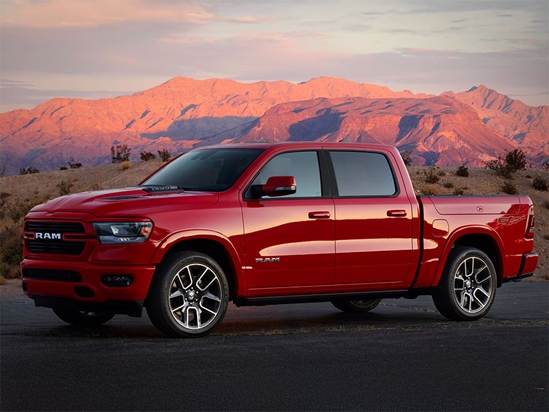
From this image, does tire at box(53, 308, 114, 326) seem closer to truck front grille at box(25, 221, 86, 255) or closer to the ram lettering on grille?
truck front grille at box(25, 221, 86, 255)

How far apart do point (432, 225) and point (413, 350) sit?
244 cm

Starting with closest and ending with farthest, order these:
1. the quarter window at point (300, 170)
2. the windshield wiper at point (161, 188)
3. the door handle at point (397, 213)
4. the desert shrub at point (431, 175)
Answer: the windshield wiper at point (161, 188) → the quarter window at point (300, 170) → the door handle at point (397, 213) → the desert shrub at point (431, 175)

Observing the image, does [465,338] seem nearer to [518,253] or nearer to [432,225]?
[432,225]

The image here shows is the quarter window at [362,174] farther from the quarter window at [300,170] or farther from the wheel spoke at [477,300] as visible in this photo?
the wheel spoke at [477,300]

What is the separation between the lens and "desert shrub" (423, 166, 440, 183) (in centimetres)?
5541

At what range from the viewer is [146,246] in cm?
885

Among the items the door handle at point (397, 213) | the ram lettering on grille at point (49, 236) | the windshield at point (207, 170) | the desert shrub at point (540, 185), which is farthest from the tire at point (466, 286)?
the desert shrub at point (540, 185)

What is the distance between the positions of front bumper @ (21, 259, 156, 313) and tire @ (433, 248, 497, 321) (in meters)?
3.86

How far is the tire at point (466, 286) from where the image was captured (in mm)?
11016

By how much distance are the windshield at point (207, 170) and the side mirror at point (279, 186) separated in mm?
450

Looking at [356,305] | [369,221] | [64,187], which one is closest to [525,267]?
[356,305]

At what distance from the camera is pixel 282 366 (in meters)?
7.75

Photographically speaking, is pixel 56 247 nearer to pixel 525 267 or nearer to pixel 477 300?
pixel 477 300

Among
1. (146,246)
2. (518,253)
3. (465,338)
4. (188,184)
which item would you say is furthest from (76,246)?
(518,253)
